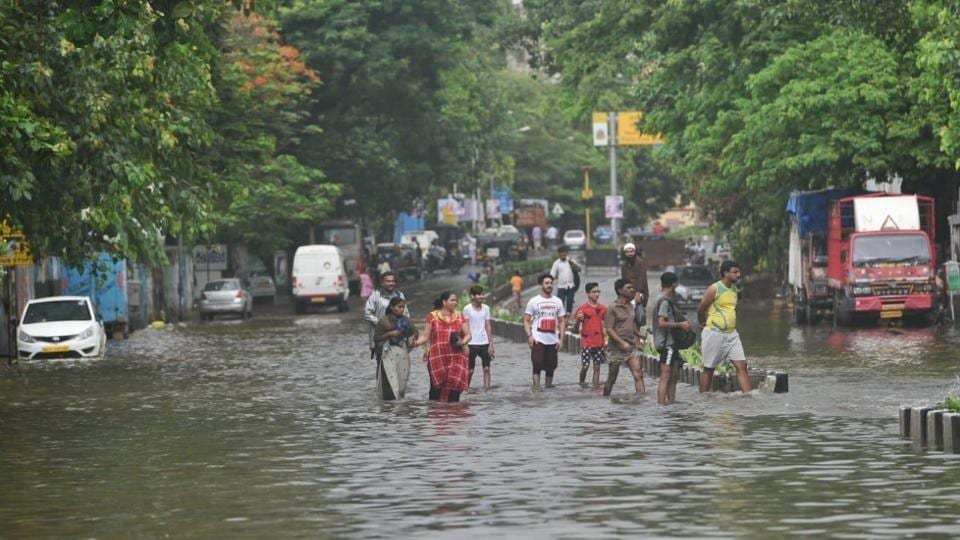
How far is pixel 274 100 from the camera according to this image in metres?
61.9

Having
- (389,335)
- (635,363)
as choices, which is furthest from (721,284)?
(389,335)

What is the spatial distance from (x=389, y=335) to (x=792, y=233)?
93.3 ft

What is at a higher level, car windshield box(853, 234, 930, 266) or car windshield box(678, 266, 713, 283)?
car windshield box(853, 234, 930, 266)

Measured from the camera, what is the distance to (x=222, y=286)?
196 feet

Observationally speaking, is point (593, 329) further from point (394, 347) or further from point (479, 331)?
point (394, 347)

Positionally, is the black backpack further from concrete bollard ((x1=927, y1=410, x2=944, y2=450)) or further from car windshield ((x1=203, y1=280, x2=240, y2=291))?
car windshield ((x1=203, y1=280, x2=240, y2=291))

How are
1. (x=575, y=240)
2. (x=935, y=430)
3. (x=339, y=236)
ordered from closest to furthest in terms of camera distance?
(x=935, y=430) → (x=339, y=236) → (x=575, y=240)

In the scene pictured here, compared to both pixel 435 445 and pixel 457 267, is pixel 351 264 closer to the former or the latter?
pixel 457 267

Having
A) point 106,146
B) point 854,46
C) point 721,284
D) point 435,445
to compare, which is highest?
point 854,46

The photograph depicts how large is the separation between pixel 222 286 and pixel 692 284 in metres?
14.2

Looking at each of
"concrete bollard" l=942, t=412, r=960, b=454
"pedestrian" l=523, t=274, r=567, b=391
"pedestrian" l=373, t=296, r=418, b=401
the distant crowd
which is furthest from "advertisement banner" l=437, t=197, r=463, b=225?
"concrete bollard" l=942, t=412, r=960, b=454

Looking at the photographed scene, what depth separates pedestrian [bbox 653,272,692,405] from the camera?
23.1 metres

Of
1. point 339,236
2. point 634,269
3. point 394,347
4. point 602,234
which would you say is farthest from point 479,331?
point 602,234

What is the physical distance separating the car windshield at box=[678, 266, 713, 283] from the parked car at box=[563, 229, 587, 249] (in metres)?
56.8
